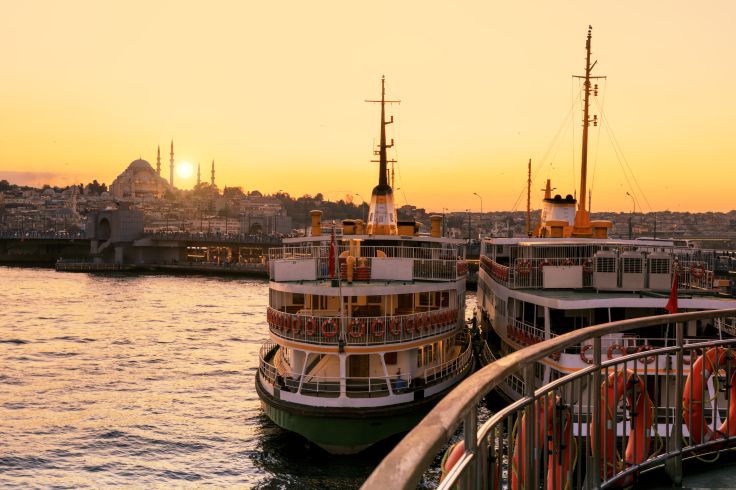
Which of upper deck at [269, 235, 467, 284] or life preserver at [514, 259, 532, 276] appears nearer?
upper deck at [269, 235, 467, 284]

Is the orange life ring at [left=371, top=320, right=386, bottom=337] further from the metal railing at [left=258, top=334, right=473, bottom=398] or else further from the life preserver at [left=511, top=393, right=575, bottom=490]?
the life preserver at [left=511, top=393, right=575, bottom=490]

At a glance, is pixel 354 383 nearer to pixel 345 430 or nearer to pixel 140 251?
pixel 345 430

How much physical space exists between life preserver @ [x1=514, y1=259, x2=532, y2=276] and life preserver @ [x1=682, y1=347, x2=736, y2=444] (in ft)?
71.3

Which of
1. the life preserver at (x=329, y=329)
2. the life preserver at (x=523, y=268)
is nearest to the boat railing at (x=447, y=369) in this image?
the life preserver at (x=329, y=329)

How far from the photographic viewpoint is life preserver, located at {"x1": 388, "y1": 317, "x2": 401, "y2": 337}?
2372cm

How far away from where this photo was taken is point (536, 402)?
4.21 m

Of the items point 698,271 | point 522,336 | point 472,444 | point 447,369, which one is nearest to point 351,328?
point 447,369

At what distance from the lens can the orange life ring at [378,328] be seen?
2338cm

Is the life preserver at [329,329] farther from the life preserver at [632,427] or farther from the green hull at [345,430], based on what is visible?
the life preserver at [632,427]

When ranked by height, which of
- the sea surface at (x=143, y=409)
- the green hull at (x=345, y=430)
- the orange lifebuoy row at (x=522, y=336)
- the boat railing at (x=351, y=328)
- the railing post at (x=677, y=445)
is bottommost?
the sea surface at (x=143, y=409)

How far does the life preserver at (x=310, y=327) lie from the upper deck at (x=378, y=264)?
2.50m

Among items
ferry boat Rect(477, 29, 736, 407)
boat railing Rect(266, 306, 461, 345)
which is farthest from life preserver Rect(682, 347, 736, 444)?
boat railing Rect(266, 306, 461, 345)

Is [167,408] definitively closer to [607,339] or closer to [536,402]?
[607,339]

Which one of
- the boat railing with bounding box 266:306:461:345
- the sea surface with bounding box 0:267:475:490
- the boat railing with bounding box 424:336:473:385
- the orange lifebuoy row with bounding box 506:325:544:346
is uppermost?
the boat railing with bounding box 266:306:461:345
